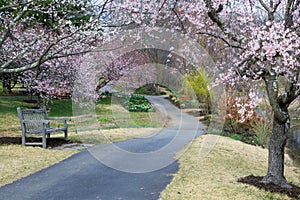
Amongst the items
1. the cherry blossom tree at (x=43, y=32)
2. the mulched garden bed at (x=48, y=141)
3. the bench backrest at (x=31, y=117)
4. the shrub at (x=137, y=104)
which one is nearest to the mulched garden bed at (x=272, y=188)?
the cherry blossom tree at (x=43, y=32)

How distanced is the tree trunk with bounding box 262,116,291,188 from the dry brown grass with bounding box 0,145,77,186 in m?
4.03

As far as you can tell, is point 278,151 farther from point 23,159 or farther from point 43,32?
point 43,32

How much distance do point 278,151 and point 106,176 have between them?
285cm

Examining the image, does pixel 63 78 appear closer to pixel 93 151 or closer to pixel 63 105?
pixel 63 105

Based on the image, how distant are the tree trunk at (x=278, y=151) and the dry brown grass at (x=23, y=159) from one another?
4.03 metres

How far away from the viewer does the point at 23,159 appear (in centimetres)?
618

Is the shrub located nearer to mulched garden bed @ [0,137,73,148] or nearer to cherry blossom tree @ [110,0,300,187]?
mulched garden bed @ [0,137,73,148]

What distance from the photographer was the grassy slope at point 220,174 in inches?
176

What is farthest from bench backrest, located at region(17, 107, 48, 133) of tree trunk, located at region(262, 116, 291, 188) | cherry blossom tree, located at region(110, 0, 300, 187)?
tree trunk, located at region(262, 116, 291, 188)

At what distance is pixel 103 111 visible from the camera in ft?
59.1

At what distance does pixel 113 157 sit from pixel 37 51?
6295mm

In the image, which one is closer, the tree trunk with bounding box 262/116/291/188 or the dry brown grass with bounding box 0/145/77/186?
the tree trunk with bounding box 262/116/291/188

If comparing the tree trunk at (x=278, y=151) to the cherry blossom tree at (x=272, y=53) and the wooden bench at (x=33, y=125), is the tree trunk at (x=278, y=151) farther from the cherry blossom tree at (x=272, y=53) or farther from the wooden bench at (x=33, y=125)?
the wooden bench at (x=33, y=125)

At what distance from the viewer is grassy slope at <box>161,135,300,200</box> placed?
4.46 metres
